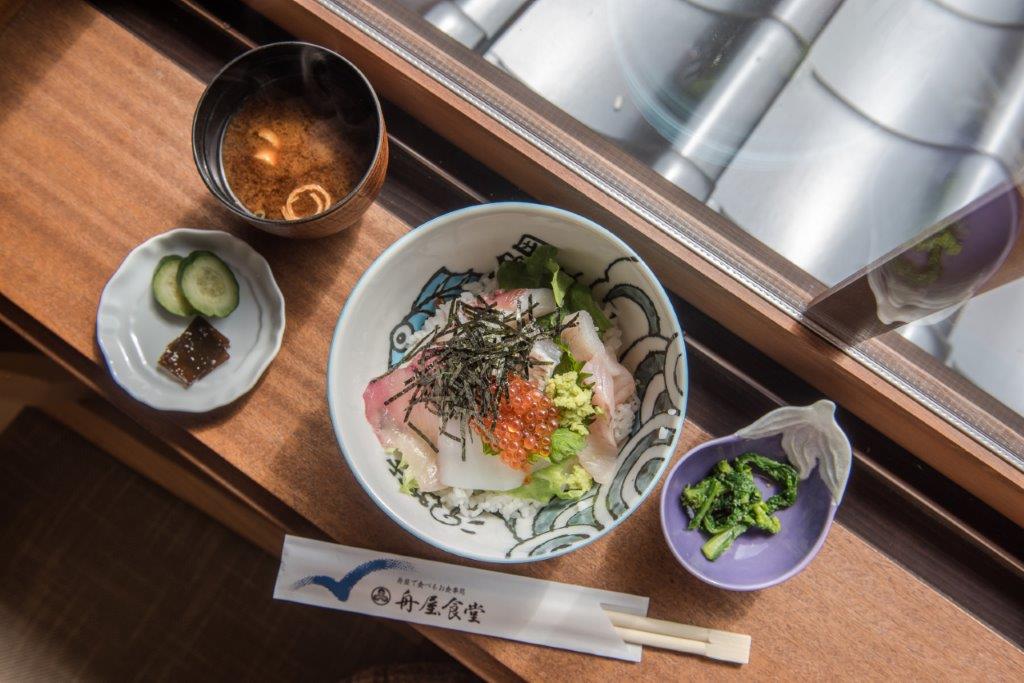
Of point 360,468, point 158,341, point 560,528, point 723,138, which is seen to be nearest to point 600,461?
point 560,528

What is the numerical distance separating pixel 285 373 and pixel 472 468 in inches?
17.1

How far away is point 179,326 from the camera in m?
1.52

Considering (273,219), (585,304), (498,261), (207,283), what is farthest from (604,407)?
(207,283)

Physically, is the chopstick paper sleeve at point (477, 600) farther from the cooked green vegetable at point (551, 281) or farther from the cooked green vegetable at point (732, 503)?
the cooked green vegetable at point (551, 281)

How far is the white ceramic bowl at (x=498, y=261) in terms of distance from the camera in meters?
1.26

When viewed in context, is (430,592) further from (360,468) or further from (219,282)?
(219,282)

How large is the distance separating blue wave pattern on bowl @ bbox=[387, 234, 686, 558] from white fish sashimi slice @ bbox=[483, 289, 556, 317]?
0.26 ft

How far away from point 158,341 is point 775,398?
122 centimetres

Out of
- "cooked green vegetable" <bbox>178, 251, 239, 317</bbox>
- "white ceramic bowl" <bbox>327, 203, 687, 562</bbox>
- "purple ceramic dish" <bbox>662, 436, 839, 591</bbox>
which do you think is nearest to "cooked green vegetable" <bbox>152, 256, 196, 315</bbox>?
"cooked green vegetable" <bbox>178, 251, 239, 317</bbox>

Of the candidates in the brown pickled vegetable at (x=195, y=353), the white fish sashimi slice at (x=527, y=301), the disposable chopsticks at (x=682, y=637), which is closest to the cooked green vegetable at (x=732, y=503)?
the disposable chopsticks at (x=682, y=637)

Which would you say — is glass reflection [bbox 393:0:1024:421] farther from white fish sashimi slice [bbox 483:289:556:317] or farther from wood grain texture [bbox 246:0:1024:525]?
white fish sashimi slice [bbox 483:289:556:317]

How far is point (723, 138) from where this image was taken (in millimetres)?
1479

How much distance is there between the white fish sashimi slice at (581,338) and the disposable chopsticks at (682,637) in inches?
19.2

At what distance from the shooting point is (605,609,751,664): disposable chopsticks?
1.41m
